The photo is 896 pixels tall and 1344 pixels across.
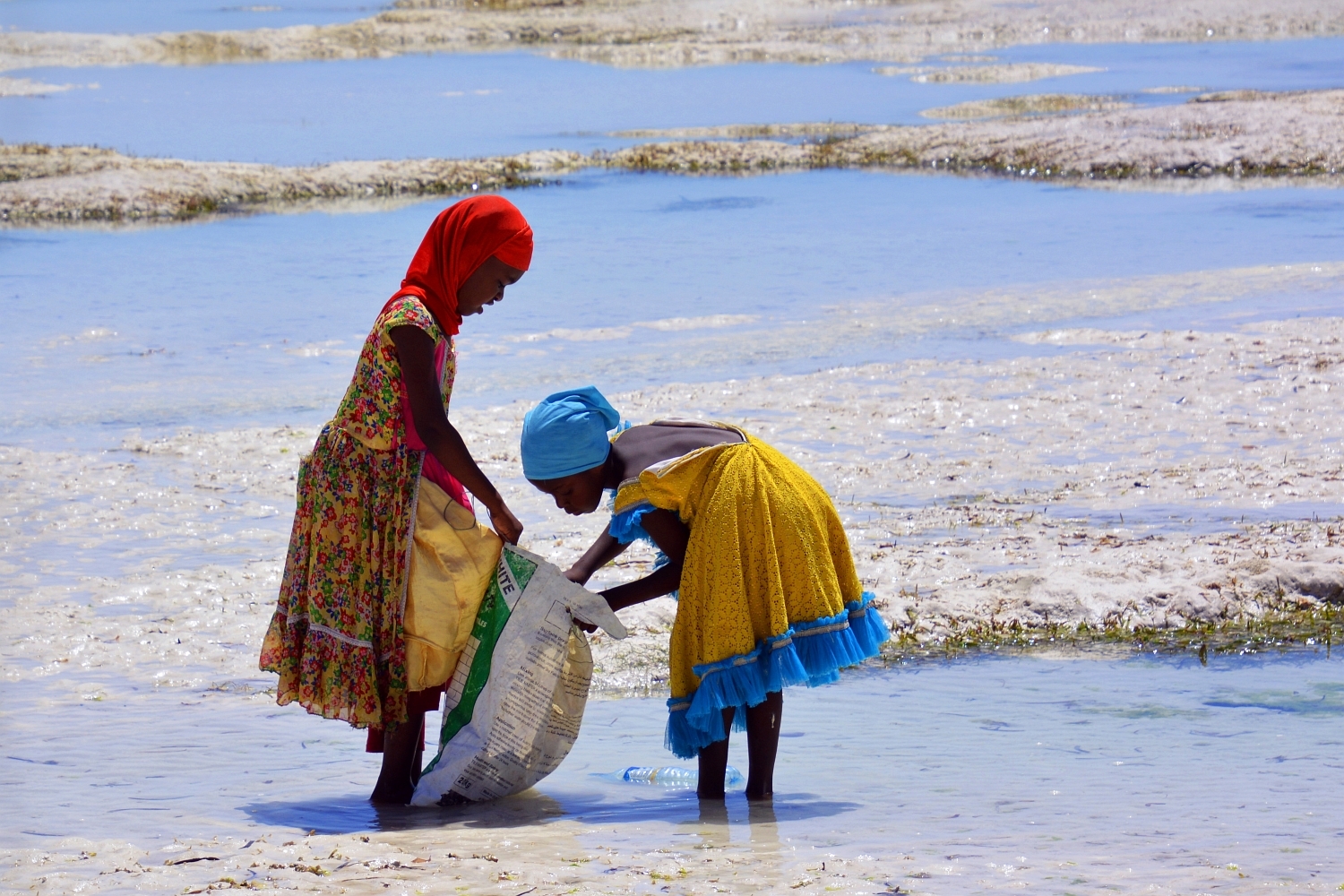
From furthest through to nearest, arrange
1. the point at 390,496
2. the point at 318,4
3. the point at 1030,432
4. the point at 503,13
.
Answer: the point at 318,4 → the point at 503,13 → the point at 1030,432 → the point at 390,496

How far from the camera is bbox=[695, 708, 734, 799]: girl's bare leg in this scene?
349cm

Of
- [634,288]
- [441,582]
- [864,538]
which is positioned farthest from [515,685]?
[634,288]

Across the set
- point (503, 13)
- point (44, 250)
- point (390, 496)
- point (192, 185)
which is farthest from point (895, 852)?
point (503, 13)

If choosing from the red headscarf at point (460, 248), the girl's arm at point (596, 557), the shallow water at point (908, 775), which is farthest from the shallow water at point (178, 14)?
the girl's arm at point (596, 557)

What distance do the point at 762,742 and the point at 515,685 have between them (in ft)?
1.96

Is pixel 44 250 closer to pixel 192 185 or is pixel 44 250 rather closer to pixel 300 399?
pixel 192 185

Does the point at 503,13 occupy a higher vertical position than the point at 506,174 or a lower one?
higher

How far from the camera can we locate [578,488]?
10.9ft

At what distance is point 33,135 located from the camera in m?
24.7

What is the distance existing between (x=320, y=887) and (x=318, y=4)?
6770 cm

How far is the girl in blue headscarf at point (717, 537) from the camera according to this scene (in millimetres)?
3244

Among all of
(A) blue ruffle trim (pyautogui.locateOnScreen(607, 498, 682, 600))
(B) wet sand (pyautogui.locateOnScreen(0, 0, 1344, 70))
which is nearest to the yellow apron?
(A) blue ruffle trim (pyautogui.locateOnScreen(607, 498, 682, 600))

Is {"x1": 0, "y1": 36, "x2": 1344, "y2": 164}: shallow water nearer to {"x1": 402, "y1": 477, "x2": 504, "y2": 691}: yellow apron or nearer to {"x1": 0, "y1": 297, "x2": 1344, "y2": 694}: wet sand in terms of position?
{"x1": 0, "y1": 297, "x2": 1344, "y2": 694}: wet sand

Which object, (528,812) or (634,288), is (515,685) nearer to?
(528,812)
